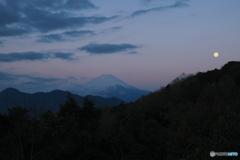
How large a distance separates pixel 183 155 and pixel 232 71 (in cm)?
3182

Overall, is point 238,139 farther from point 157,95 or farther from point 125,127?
point 157,95

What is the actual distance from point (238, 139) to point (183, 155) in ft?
7.71

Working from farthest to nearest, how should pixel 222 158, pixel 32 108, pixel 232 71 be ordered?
pixel 232 71 → pixel 32 108 → pixel 222 158

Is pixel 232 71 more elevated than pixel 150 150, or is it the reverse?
pixel 232 71

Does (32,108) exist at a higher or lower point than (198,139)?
higher

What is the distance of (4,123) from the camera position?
25.8 meters

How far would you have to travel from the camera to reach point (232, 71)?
121ft

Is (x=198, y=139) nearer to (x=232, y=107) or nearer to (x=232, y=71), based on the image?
(x=232, y=107)

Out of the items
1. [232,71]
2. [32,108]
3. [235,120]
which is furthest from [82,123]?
[235,120]

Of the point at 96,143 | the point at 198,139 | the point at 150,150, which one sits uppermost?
the point at 198,139

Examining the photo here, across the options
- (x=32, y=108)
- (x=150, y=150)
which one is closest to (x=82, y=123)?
(x=150, y=150)

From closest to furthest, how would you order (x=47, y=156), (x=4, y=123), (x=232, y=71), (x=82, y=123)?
1. (x=47, y=156)
2. (x=4, y=123)
3. (x=82, y=123)
4. (x=232, y=71)

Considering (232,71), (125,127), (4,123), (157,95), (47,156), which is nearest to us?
(47,156)

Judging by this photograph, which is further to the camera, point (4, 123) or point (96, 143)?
point (4, 123)
